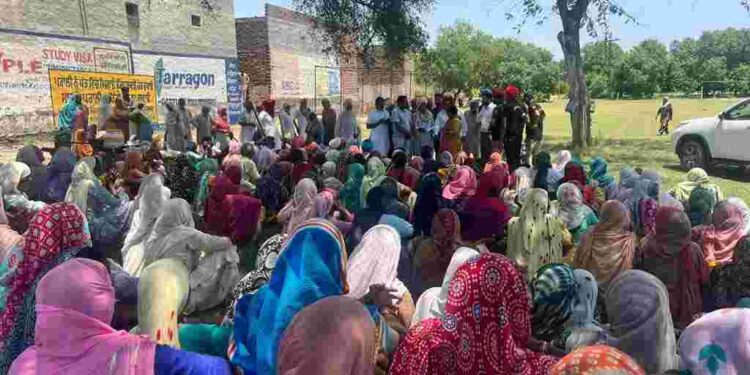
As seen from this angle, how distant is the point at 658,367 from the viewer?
7.74 ft

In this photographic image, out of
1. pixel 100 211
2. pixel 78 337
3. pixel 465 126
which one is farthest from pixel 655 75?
pixel 78 337

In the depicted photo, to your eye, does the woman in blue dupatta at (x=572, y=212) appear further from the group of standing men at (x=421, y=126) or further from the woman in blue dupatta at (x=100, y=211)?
the group of standing men at (x=421, y=126)

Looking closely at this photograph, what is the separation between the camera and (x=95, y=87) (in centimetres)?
1422

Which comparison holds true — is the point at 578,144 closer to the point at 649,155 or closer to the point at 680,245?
the point at 649,155

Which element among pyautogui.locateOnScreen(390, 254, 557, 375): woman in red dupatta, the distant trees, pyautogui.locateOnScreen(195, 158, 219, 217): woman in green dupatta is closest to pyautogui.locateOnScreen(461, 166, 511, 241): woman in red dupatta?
pyautogui.locateOnScreen(390, 254, 557, 375): woman in red dupatta

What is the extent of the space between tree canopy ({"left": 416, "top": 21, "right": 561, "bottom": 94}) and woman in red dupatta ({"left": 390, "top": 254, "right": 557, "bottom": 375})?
41.8 metres

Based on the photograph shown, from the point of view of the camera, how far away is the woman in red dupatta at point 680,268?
139 inches

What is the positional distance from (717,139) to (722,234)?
257 inches

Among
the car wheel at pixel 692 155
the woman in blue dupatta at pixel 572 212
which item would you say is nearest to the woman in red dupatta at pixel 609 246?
the woman in blue dupatta at pixel 572 212

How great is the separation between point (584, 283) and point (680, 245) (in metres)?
1.14

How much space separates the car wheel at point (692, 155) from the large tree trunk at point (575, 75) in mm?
3655

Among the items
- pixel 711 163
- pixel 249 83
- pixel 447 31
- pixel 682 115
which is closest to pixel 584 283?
pixel 711 163

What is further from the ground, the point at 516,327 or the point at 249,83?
the point at 249,83

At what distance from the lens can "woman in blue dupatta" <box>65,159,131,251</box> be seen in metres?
5.57
